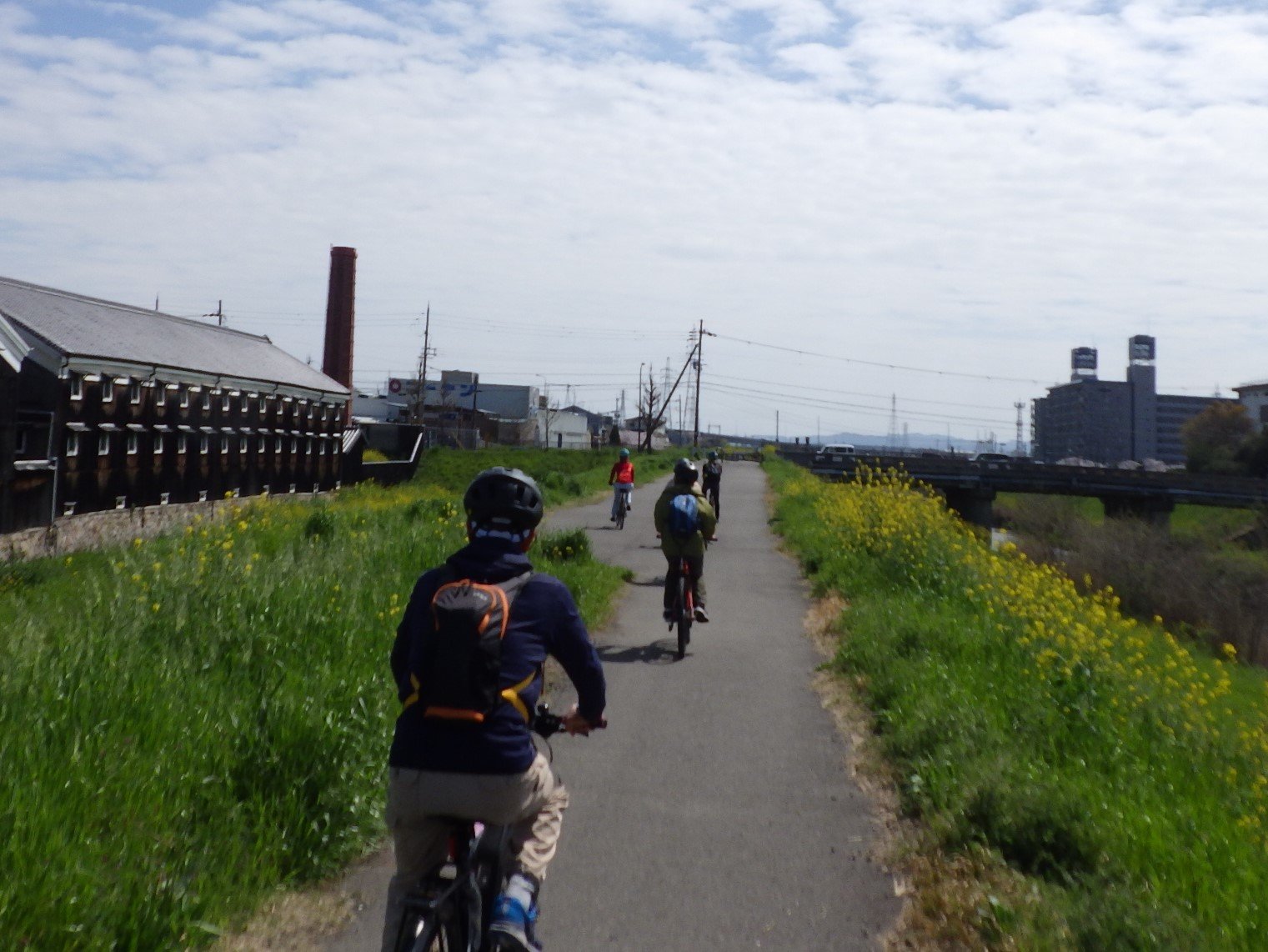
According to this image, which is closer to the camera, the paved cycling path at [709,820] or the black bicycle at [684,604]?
the paved cycling path at [709,820]

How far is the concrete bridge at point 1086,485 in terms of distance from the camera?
5397 cm

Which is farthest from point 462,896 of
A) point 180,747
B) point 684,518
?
point 684,518

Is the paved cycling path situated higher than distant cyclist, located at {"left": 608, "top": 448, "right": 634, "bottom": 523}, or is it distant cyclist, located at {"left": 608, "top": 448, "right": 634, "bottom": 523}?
distant cyclist, located at {"left": 608, "top": 448, "right": 634, "bottom": 523}

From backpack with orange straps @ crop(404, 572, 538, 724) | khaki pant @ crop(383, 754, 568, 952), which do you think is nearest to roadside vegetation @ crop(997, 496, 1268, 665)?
khaki pant @ crop(383, 754, 568, 952)

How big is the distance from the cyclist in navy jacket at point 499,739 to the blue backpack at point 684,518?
6.77m

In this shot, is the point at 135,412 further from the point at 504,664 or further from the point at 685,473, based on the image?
the point at 504,664

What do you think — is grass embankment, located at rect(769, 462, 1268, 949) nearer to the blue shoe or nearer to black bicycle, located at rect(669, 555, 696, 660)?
black bicycle, located at rect(669, 555, 696, 660)

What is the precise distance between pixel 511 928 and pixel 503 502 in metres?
1.23

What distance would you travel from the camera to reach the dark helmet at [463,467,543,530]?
3439 millimetres

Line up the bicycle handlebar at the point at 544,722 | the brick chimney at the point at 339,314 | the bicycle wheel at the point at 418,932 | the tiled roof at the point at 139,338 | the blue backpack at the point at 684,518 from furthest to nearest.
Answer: the brick chimney at the point at 339,314, the tiled roof at the point at 139,338, the blue backpack at the point at 684,518, the bicycle handlebar at the point at 544,722, the bicycle wheel at the point at 418,932

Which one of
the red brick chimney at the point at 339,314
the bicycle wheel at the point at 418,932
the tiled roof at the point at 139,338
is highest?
the red brick chimney at the point at 339,314

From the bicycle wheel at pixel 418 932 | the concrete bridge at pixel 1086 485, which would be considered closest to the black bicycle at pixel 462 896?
the bicycle wheel at pixel 418 932

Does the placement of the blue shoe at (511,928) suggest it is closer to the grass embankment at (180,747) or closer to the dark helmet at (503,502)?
the dark helmet at (503,502)

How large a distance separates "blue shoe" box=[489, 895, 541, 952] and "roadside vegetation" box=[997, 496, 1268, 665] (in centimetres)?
1384
